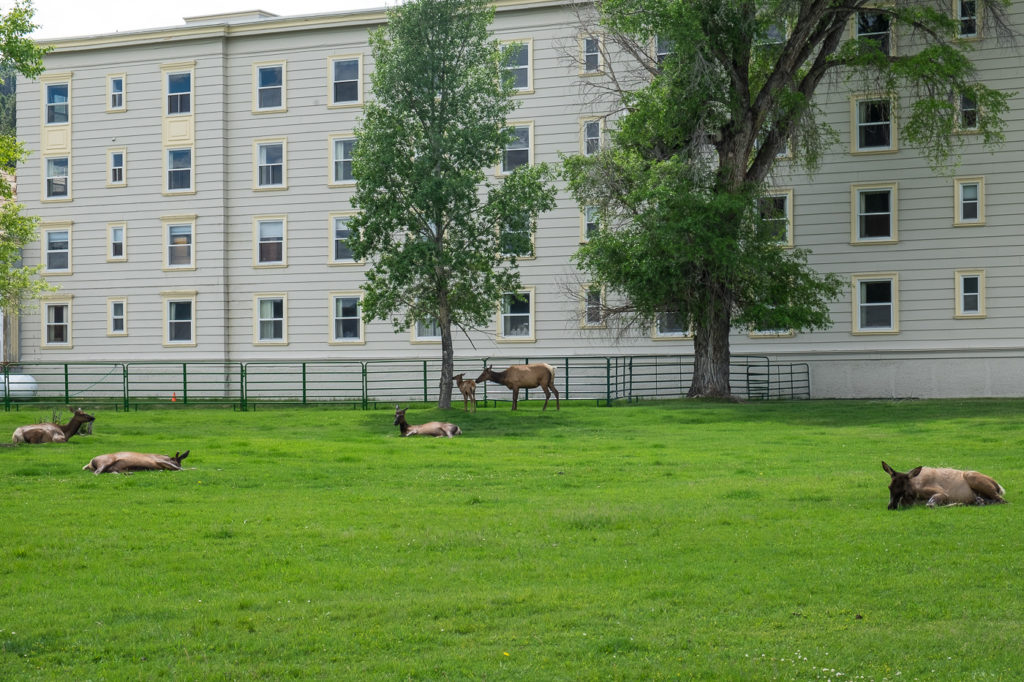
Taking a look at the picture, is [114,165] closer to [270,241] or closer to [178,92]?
[178,92]

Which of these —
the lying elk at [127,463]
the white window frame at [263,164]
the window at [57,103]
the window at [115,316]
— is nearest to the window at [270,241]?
the white window frame at [263,164]

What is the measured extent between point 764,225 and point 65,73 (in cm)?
3064

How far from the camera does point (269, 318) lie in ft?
155

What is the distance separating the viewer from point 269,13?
162 ft

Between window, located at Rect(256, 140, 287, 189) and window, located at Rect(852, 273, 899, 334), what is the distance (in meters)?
22.2

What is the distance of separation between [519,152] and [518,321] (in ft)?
20.5

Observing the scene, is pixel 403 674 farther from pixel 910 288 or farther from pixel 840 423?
pixel 910 288

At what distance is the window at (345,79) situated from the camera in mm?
46188

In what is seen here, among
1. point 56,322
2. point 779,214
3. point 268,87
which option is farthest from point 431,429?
point 56,322

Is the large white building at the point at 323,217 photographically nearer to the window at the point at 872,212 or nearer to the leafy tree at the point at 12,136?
the window at the point at 872,212

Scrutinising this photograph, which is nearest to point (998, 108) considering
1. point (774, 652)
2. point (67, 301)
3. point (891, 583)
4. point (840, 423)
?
point (840, 423)

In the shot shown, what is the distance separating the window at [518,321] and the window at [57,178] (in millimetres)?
19469

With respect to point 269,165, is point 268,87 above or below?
above

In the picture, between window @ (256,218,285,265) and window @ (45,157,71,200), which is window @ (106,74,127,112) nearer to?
window @ (45,157,71,200)
